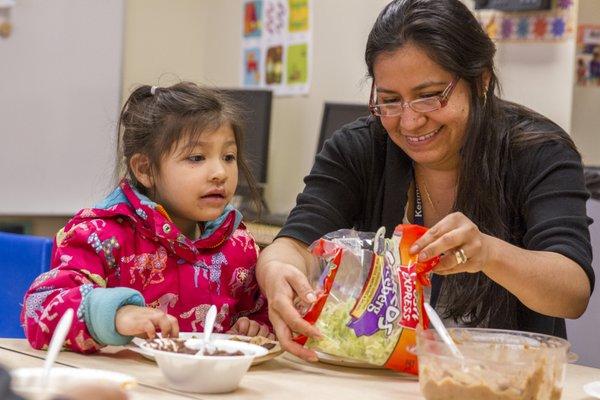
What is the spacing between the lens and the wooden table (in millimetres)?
1221

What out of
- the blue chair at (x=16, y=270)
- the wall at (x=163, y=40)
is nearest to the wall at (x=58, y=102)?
the wall at (x=163, y=40)

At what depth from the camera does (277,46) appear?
13.8 ft

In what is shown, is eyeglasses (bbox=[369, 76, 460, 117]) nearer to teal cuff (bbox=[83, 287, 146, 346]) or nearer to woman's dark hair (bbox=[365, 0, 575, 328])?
woman's dark hair (bbox=[365, 0, 575, 328])

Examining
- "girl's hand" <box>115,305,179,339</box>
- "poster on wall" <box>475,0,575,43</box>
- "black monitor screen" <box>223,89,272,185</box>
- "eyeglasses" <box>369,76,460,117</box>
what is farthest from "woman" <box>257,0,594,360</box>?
"black monitor screen" <box>223,89,272,185</box>

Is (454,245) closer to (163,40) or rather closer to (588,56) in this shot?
(588,56)

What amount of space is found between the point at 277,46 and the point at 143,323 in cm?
295

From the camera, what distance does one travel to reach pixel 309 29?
4.03 metres

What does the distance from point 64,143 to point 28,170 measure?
20 centimetres

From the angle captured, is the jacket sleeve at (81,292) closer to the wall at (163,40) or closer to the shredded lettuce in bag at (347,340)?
the shredded lettuce in bag at (347,340)

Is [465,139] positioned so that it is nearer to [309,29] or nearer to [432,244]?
[432,244]

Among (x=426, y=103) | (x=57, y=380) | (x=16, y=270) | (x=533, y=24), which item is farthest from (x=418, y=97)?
(x=533, y=24)

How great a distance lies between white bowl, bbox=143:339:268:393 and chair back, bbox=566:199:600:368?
3.03 feet

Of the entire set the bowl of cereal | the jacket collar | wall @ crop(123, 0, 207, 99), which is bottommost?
the bowl of cereal

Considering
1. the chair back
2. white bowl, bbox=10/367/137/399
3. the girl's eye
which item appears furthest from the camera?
the chair back
